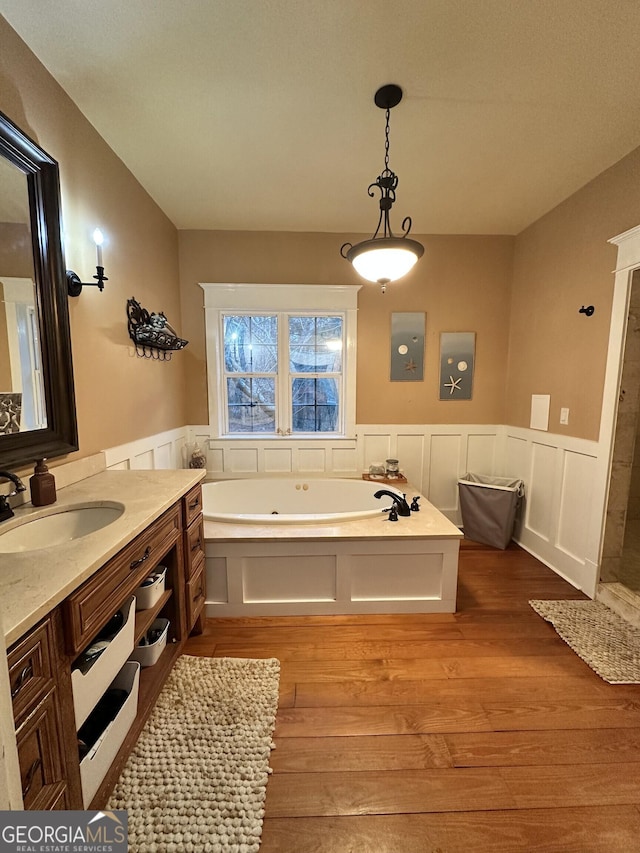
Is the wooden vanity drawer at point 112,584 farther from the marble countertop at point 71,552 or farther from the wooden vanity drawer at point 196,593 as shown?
the wooden vanity drawer at point 196,593

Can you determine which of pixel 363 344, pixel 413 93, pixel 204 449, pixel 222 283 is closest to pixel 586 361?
pixel 363 344

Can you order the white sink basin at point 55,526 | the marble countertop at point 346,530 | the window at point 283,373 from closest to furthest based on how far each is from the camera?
the white sink basin at point 55,526, the marble countertop at point 346,530, the window at point 283,373

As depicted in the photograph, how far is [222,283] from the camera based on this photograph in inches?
119

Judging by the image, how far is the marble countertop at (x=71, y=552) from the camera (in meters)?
0.73

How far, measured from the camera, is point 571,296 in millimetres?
2398

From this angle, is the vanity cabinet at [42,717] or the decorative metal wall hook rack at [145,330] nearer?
the vanity cabinet at [42,717]

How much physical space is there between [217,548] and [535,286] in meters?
3.07

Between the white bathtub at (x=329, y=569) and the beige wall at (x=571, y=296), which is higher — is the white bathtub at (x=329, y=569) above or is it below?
below

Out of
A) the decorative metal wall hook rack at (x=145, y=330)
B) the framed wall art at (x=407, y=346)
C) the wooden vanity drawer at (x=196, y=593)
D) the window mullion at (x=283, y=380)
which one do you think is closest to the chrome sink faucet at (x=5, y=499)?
the wooden vanity drawer at (x=196, y=593)

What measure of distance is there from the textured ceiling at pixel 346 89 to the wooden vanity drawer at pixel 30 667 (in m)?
2.04

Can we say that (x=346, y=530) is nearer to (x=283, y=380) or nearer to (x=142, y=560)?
(x=142, y=560)

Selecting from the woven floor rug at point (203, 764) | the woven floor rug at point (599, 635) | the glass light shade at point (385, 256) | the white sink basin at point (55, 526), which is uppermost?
the glass light shade at point (385, 256)

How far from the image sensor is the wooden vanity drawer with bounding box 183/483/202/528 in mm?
1622

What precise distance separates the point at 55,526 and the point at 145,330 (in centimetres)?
133
